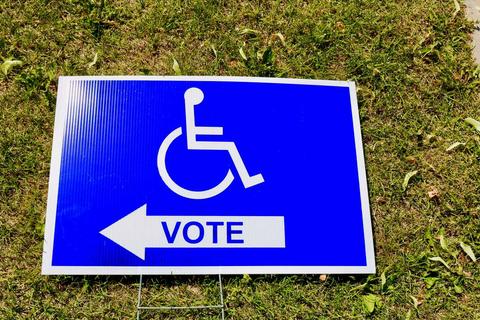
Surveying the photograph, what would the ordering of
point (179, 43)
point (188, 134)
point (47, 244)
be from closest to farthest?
point (47, 244) < point (188, 134) < point (179, 43)

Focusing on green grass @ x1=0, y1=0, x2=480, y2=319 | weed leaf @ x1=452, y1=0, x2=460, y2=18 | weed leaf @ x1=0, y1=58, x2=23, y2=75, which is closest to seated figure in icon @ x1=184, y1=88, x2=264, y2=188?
green grass @ x1=0, y1=0, x2=480, y2=319

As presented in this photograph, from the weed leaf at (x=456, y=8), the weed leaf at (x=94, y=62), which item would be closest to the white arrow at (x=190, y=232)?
the weed leaf at (x=94, y=62)

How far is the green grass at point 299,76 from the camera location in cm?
214

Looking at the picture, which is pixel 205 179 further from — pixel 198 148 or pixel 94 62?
pixel 94 62

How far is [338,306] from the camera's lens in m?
2.17

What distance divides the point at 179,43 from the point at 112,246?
988mm

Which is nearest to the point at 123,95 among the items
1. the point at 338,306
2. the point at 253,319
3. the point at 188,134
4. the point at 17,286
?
the point at 188,134

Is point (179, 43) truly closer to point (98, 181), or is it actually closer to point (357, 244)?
point (98, 181)

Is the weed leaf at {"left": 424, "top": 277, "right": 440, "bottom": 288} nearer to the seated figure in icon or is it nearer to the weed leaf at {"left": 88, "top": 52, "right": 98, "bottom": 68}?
the seated figure in icon

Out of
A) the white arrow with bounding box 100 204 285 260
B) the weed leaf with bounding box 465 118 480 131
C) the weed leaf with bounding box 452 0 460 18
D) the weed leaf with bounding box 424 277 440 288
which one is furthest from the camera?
the weed leaf with bounding box 452 0 460 18

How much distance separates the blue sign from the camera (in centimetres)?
209

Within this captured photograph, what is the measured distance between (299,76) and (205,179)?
70cm

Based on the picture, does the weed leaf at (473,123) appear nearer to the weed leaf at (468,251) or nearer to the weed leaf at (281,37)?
the weed leaf at (468,251)

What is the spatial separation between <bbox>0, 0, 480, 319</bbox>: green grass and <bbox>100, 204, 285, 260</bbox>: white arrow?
0.15 m
